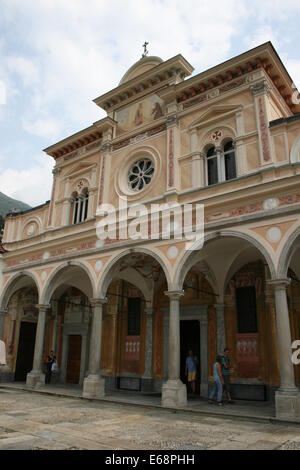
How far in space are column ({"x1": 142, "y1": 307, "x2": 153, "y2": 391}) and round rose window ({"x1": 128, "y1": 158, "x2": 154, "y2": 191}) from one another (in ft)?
15.9

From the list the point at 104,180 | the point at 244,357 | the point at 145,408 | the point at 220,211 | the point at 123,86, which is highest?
the point at 123,86

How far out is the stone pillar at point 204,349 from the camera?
41.1ft

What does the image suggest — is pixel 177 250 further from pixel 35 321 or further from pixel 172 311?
pixel 35 321

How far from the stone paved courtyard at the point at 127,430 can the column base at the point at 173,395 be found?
0.94 feet

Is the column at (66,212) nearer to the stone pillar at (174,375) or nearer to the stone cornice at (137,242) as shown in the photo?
the stone cornice at (137,242)

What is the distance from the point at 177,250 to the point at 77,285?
6750 mm

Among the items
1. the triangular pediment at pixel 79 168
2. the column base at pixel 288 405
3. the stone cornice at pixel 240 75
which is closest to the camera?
the column base at pixel 288 405

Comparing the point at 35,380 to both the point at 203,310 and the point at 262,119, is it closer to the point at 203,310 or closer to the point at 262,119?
the point at 203,310

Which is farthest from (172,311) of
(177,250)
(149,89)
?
(149,89)

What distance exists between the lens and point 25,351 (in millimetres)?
17922

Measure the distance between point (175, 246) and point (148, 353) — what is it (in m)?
5.36

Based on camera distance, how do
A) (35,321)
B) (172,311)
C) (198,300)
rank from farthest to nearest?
(35,321), (198,300), (172,311)

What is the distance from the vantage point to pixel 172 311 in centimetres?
1077

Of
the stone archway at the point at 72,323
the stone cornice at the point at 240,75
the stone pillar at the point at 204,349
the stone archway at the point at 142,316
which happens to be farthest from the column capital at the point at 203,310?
the stone cornice at the point at 240,75
